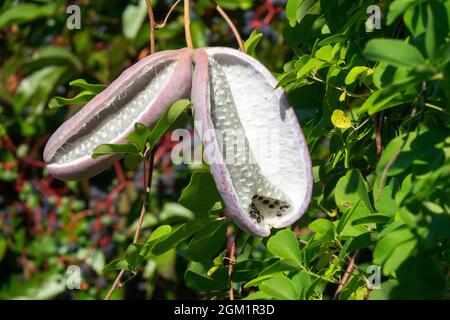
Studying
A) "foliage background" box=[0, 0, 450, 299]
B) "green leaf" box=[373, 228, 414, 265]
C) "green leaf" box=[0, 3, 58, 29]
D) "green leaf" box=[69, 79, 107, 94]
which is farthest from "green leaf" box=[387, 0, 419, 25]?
"green leaf" box=[0, 3, 58, 29]

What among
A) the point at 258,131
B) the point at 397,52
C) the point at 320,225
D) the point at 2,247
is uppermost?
the point at 397,52

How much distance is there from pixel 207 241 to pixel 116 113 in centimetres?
20

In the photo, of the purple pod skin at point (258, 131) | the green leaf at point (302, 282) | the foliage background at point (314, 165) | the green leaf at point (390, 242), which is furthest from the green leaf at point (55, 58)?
the green leaf at point (390, 242)

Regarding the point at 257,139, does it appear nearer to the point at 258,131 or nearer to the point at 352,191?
the point at 258,131

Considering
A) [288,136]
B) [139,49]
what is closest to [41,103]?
[139,49]

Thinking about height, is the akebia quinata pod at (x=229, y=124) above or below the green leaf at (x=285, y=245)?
above

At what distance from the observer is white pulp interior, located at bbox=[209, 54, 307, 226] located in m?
0.91

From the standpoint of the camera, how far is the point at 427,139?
0.76 m

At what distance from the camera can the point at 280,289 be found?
2.90 ft

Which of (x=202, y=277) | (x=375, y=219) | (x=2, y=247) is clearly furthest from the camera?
(x=2, y=247)

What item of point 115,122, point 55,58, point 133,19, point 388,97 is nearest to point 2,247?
point 55,58

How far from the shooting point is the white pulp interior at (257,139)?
0.91 meters

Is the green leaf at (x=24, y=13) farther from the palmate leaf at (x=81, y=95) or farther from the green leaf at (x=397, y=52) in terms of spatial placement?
the green leaf at (x=397, y=52)

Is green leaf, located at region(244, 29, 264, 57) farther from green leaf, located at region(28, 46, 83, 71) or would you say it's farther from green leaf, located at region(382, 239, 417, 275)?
green leaf, located at region(28, 46, 83, 71)
